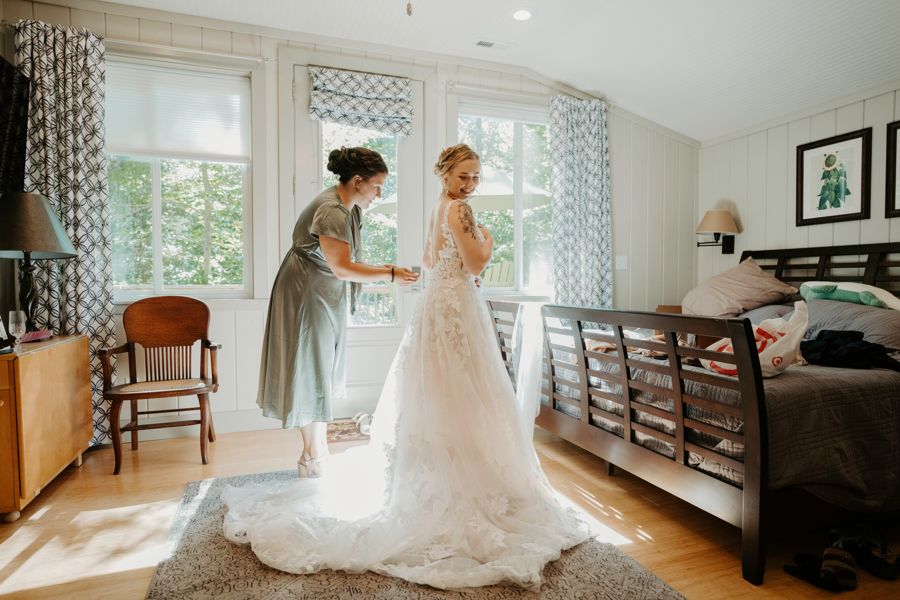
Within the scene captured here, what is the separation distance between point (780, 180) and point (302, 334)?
3799 millimetres

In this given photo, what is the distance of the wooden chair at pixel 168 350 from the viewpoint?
298 cm

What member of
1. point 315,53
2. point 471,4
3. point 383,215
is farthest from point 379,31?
point 383,215

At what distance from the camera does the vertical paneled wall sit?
180 inches

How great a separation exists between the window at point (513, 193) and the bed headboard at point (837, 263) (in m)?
1.72

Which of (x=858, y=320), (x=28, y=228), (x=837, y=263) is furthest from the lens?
A: (x=837, y=263)

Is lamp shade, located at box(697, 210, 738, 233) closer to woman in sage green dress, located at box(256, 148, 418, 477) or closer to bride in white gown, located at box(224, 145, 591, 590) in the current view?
bride in white gown, located at box(224, 145, 591, 590)

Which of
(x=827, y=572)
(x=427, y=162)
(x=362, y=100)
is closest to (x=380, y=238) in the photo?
(x=427, y=162)

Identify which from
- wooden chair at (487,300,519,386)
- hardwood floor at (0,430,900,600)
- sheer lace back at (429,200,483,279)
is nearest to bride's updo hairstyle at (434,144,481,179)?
sheer lace back at (429,200,483,279)

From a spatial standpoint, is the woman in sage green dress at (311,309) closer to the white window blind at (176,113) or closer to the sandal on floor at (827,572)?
the white window blind at (176,113)

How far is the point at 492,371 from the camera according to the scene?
2.08m

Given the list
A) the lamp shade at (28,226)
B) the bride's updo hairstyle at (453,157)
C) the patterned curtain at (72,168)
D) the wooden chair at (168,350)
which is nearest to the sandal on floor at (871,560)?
the bride's updo hairstyle at (453,157)

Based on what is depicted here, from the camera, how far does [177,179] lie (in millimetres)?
3559

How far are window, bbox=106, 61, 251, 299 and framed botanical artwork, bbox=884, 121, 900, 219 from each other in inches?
168

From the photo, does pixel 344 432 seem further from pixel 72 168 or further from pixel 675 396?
pixel 72 168
